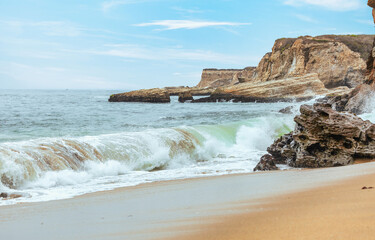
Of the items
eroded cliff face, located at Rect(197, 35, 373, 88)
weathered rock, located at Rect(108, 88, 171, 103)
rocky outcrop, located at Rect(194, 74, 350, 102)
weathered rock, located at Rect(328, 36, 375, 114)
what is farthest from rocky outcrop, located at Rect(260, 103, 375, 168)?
eroded cliff face, located at Rect(197, 35, 373, 88)

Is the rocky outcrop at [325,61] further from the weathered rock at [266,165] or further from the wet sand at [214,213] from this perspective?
the wet sand at [214,213]

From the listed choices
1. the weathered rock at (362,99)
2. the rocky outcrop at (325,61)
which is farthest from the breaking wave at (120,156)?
the rocky outcrop at (325,61)

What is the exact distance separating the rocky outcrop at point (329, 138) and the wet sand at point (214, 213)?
2181 mm

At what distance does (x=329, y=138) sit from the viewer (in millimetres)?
7488

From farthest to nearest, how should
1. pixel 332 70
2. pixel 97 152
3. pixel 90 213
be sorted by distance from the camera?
pixel 332 70, pixel 97 152, pixel 90 213

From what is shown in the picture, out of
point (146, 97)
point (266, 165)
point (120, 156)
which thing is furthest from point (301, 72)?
point (266, 165)

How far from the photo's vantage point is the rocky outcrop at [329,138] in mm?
7246

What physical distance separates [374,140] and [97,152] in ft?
19.9

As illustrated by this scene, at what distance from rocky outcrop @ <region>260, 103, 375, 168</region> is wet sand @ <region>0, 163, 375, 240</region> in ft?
7.16

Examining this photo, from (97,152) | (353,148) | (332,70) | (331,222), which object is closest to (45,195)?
(97,152)

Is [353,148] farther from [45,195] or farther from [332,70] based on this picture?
[332,70]

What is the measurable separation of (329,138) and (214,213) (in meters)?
4.83

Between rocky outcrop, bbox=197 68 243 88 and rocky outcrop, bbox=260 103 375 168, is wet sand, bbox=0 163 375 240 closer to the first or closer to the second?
rocky outcrop, bbox=260 103 375 168

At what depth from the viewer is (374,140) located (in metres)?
7.25
